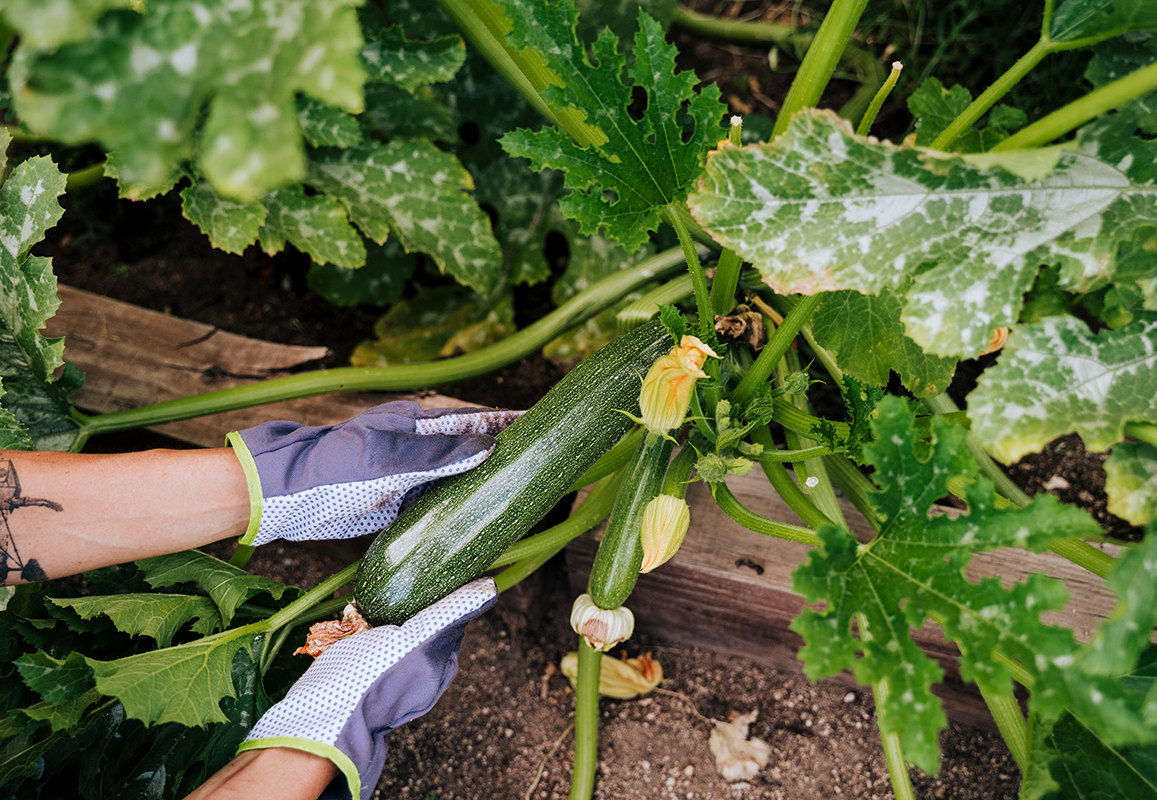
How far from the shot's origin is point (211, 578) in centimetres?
135

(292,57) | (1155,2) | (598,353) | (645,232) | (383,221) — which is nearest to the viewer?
(292,57)

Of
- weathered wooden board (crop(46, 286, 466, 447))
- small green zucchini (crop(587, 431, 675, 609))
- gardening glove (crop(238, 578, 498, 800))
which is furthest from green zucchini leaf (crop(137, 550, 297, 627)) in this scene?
small green zucchini (crop(587, 431, 675, 609))

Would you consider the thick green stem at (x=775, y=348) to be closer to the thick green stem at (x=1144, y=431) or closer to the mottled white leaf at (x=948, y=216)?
the mottled white leaf at (x=948, y=216)

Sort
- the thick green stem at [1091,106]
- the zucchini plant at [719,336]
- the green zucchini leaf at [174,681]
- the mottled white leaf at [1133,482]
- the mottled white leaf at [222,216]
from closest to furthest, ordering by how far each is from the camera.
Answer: the zucchini plant at [719,336]
the thick green stem at [1091,106]
the mottled white leaf at [1133,482]
the green zucchini leaf at [174,681]
the mottled white leaf at [222,216]

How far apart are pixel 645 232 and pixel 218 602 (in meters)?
0.96

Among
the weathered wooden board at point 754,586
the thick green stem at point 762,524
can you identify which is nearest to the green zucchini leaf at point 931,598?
the thick green stem at point 762,524

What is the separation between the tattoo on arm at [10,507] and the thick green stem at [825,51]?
4.15 feet

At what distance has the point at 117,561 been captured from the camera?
128 centimetres

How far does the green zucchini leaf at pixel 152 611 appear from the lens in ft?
4.05

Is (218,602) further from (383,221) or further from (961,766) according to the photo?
(961,766)

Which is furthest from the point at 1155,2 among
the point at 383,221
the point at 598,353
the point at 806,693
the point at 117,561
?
the point at 117,561

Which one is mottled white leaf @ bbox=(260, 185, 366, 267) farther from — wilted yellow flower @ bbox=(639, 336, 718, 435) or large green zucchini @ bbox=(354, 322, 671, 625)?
wilted yellow flower @ bbox=(639, 336, 718, 435)

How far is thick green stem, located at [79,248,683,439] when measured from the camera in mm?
1610

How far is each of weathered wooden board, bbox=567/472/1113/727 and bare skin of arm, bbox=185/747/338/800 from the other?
2.37 feet
